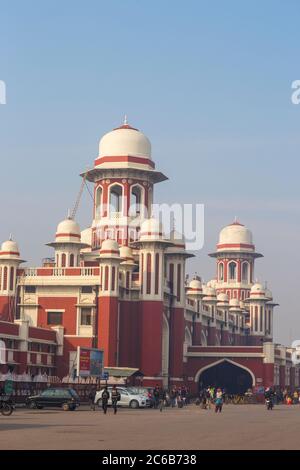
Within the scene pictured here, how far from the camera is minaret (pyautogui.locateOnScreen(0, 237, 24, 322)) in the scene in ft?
255

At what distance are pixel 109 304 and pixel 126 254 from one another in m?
8.05

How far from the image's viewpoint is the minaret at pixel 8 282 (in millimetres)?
77875

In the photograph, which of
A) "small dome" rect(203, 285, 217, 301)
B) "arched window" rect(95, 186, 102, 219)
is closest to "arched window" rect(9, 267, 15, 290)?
"arched window" rect(95, 186, 102, 219)

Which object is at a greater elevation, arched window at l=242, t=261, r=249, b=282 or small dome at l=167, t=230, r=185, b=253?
arched window at l=242, t=261, r=249, b=282

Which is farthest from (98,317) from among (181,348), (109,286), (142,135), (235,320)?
(235,320)

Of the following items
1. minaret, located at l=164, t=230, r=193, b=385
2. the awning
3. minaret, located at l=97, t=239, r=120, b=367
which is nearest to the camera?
the awning

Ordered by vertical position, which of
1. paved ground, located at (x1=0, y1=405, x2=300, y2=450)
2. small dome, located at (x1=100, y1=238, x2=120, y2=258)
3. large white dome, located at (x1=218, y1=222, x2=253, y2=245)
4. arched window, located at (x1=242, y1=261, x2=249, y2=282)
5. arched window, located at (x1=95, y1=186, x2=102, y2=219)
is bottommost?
paved ground, located at (x1=0, y1=405, x2=300, y2=450)

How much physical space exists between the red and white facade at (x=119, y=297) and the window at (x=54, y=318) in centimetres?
8

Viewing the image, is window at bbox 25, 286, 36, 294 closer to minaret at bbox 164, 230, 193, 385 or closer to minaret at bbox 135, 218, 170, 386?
minaret at bbox 135, 218, 170, 386

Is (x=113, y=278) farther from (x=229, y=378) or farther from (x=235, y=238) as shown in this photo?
(x=235, y=238)

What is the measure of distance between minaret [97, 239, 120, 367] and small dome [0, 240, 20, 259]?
8297 millimetres

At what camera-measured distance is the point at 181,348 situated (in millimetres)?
86812
